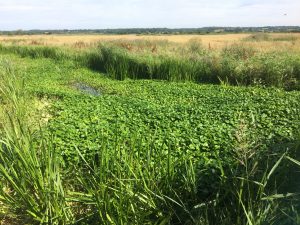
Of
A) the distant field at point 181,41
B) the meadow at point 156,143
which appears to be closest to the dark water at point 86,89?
the meadow at point 156,143

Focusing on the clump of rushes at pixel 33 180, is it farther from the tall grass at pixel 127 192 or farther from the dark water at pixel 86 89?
the dark water at pixel 86 89

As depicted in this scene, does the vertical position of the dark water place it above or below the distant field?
below

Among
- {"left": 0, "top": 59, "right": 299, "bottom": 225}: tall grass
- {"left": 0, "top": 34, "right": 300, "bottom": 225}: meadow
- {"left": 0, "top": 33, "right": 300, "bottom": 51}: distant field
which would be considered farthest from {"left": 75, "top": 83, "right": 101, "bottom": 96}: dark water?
{"left": 0, "top": 33, "right": 300, "bottom": 51}: distant field

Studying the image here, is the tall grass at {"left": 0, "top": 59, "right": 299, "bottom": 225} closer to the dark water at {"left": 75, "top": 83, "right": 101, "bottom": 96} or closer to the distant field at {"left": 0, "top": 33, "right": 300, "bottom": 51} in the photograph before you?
the dark water at {"left": 75, "top": 83, "right": 101, "bottom": 96}

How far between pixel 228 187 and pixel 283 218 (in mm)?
601

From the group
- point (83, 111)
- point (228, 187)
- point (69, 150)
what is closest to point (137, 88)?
point (83, 111)

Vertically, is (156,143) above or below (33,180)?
below

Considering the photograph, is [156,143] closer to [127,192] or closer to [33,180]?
[127,192]

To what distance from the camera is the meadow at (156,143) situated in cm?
339

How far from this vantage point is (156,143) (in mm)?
5410

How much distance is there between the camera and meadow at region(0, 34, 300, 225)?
3.39 m

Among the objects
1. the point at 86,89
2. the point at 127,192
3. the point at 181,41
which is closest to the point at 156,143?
the point at 127,192

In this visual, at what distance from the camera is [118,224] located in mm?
3266

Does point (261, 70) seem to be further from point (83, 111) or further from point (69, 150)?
point (69, 150)
